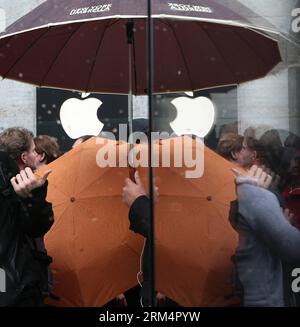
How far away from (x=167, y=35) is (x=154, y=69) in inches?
5.7

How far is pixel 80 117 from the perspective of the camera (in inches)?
111

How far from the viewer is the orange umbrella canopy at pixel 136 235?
2799 mm

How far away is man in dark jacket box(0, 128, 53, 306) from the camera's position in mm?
2818

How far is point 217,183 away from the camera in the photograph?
9.24 ft

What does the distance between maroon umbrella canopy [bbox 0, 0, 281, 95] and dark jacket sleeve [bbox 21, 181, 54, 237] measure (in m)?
0.45

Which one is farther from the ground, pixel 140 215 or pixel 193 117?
pixel 193 117

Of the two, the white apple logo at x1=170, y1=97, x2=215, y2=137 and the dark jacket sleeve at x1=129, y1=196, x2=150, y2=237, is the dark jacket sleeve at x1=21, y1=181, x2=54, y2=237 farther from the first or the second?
the white apple logo at x1=170, y1=97, x2=215, y2=137

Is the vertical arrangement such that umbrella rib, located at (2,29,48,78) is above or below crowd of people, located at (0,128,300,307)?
above

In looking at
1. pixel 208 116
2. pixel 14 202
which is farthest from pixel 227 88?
pixel 14 202

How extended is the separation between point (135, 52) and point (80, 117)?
13.6 inches

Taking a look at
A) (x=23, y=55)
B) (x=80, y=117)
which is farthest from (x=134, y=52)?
(x=23, y=55)

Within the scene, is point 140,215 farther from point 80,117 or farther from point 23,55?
point 23,55

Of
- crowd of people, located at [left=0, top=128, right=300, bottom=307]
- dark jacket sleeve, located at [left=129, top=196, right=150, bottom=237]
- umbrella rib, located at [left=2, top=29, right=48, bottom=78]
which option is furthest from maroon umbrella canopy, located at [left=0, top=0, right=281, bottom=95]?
dark jacket sleeve, located at [left=129, top=196, right=150, bottom=237]

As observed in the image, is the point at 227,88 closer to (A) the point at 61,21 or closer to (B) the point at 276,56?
(B) the point at 276,56
